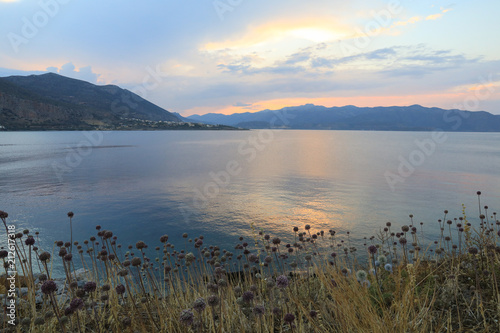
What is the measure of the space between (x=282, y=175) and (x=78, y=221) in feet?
104

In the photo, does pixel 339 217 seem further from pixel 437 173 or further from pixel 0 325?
pixel 437 173

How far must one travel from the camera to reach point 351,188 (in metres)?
36.3

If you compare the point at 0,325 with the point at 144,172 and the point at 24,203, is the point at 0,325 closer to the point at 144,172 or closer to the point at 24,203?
the point at 24,203

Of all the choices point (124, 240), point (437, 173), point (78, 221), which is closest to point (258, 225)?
point (124, 240)

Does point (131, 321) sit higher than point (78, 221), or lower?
higher

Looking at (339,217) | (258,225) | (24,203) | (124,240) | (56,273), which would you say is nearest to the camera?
(56,273)

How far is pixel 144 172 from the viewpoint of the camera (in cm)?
5012

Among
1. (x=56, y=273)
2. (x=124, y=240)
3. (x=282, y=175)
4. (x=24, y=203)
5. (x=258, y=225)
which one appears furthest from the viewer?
(x=282, y=175)

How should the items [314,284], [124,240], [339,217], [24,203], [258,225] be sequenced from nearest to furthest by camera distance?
[314,284]
[124,240]
[258,225]
[339,217]
[24,203]

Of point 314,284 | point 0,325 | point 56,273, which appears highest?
point 0,325

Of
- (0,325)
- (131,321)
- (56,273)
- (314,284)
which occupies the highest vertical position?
(131,321)

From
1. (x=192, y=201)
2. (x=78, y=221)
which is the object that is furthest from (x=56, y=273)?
(x=192, y=201)

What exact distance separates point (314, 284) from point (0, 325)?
724cm

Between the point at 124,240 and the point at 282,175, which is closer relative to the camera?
the point at 124,240
